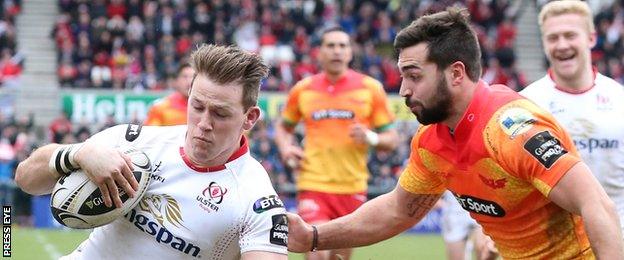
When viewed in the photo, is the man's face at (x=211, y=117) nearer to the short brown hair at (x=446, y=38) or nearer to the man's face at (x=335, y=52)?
the short brown hair at (x=446, y=38)

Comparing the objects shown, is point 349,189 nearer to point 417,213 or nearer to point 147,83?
point 417,213

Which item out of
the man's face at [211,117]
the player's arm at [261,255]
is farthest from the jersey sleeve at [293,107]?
the player's arm at [261,255]

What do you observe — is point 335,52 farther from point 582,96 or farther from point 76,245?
point 76,245

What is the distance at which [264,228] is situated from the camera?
4.50 m

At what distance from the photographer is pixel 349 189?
32.4ft

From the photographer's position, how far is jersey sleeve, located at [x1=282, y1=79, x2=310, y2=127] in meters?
10.2

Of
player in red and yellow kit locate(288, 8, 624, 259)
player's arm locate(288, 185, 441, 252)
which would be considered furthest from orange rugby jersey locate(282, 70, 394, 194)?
player in red and yellow kit locate(288, 8, 624, 259)

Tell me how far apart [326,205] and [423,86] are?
5127mm

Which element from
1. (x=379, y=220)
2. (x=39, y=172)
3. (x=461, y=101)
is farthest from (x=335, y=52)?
(x=39, y=172)

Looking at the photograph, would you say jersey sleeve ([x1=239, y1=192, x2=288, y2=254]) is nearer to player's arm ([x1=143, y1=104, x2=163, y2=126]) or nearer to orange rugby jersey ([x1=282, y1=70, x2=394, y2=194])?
orange rugby jersey ([x1=282, y1=70, x2=394, y2=194])

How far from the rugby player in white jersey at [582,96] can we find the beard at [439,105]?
7.00 feet

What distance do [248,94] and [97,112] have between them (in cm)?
1856

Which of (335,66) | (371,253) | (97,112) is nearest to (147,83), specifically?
(97,112)

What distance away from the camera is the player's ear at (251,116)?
15.4ft
